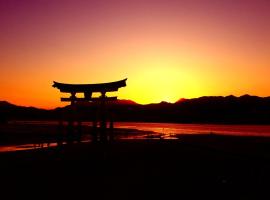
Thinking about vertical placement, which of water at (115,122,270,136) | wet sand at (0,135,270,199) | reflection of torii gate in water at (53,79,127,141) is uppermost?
reflection of torii gate in water at (53,79,127,141)

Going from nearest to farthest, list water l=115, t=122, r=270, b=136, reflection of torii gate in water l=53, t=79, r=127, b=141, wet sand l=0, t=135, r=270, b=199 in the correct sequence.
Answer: wet sand l=0, t=135, r=270, b=199 < reflection of torii gate in water l=53, t=79, r=127, b=141 < water l=115, t=122, r=270, b=136

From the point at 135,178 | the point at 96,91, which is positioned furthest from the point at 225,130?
the point at 135,178

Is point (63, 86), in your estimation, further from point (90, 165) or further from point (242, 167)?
point (242, 167)

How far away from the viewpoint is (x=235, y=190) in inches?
412

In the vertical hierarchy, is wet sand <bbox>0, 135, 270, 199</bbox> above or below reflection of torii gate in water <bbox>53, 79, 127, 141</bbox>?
below

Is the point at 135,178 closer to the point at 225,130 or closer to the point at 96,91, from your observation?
the point at 96,91

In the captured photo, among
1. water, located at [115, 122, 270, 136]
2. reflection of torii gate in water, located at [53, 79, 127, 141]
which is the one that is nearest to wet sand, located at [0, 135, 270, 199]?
reflection of torii gate in water, located at [53, 79, 127, 141]

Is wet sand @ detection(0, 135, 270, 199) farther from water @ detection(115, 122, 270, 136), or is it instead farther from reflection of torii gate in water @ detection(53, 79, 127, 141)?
water @ detection(115, 122, 270, 136)

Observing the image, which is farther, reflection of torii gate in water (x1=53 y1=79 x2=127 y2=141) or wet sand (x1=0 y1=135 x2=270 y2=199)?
reflection of torii gate in water (x1=53 y1=79 x2=127 y2=141)

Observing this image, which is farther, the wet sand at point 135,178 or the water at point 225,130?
the water at point 225,130

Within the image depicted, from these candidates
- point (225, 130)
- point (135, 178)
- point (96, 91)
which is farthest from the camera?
point (225, 130)

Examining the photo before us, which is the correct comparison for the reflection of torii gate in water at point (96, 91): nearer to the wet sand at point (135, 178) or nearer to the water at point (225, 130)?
the wet sand at point (135, 178)

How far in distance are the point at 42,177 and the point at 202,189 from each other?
6.90 metres

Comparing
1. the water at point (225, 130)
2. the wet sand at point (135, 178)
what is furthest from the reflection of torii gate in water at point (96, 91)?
the water at point (225, 130)
